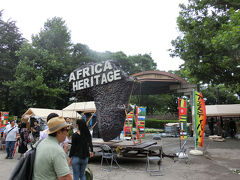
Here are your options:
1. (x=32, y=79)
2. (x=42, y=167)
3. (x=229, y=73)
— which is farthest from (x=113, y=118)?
(x=32, y=79)

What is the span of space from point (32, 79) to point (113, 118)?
61.9 feet

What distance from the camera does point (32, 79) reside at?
24109 mm

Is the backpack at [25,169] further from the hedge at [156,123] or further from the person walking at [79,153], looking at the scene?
the hedge at [156,123]

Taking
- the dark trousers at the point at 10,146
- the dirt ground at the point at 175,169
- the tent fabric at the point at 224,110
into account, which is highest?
the tent fabric at the point at 224,110

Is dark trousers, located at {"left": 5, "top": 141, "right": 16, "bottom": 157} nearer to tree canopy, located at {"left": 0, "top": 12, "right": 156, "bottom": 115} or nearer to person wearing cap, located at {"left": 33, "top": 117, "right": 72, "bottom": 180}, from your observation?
person wearing cap, located at {"left": 33, "top": 117, "right": 72, "bottom": 180}

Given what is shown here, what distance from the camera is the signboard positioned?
862 cm

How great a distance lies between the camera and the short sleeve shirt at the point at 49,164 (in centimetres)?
203

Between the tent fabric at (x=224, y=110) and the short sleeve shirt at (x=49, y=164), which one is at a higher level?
the tent fabric at (x=224, y=110)

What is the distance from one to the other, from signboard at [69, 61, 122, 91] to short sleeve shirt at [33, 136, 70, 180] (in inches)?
255

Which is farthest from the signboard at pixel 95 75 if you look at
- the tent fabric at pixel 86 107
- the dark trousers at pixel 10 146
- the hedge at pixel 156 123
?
the hedge at pixel 156 123

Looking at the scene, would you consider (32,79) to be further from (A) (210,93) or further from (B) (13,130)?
(A) (210,93)

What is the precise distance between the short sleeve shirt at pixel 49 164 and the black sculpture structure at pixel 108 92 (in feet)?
20.5

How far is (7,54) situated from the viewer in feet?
89.0

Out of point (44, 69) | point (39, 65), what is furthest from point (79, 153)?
point (39, 65)
